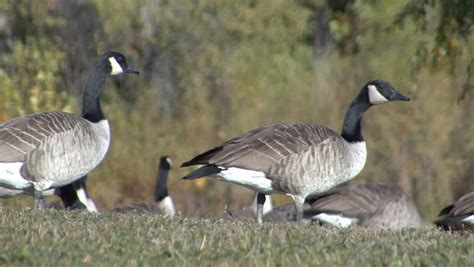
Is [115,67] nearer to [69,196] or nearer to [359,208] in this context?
[69,196]

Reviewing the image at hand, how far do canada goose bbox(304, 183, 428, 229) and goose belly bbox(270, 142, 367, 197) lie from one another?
1424mm

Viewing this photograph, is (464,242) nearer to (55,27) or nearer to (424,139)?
(424,139)

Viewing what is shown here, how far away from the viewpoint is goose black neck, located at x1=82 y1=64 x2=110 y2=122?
15.4m

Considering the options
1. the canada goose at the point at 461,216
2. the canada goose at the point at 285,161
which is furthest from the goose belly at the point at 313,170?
the canada goose at the point at 461,216

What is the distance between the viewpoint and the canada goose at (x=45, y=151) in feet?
45.0

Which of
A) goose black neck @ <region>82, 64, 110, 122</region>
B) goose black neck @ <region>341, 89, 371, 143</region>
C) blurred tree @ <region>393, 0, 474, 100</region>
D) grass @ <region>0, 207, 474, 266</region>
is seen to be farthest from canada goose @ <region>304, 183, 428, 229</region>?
grass @ <region>0, 207, 474, 266</region>

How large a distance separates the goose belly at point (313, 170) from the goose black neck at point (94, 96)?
9.61ft

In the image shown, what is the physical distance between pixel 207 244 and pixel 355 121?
650 centimetres

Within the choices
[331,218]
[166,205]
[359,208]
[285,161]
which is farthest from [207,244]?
[166,205]

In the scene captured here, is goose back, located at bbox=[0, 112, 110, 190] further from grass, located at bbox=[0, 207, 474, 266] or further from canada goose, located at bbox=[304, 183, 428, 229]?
canada goose, located at bbox=[304, 183, 428, 229]

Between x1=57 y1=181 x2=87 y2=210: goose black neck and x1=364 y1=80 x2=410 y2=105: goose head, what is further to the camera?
x1=57 y1=181 x2=87 y2=210: goose black neck

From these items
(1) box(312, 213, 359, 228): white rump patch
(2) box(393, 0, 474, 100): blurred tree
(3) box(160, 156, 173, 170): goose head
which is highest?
(2) box(393, 0, 474, 100): blurred tree

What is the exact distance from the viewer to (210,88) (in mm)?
22328

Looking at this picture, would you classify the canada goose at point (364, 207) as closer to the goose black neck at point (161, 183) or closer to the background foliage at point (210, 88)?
the background foliage at point (210, 88)
